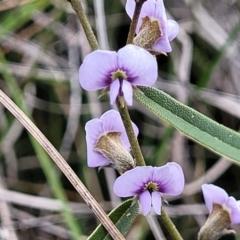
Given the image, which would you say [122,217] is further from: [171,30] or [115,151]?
[171,30]

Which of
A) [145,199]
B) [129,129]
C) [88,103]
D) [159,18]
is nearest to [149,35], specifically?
[159,18]

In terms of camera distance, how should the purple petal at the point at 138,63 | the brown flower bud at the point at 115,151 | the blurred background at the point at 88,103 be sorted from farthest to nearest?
the blurred background at the point at 88,103 < the brown flower bud at the point at 115,151 < the purple petal at the point at 138,63

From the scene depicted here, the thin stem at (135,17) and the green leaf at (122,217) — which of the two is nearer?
the thin stem at (135,17)

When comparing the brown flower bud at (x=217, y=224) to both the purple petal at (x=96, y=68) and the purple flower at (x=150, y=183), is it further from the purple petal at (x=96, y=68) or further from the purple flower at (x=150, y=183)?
the purple petal at (x=96, y=68)

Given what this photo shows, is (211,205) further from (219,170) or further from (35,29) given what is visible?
(35,29)

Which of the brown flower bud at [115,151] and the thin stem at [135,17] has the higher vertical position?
Answer: the thin stem at [135,17]

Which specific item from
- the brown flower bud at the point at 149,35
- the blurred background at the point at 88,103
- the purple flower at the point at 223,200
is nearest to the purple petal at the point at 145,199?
the purple flower at the point at 223,200

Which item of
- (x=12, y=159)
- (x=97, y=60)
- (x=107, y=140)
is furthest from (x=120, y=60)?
(x=12, y=159)

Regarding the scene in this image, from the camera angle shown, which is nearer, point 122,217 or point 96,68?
point 96,68
